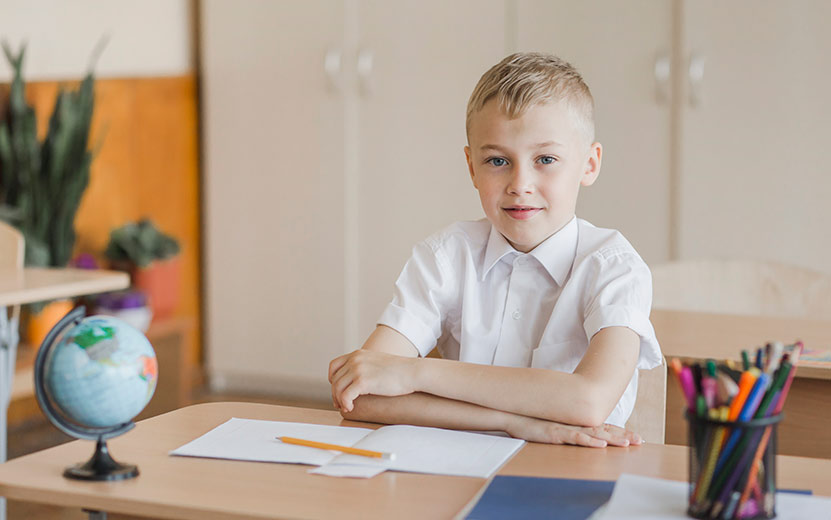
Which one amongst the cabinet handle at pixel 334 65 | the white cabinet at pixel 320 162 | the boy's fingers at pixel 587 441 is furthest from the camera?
the cabinet handle at pixel 334 65

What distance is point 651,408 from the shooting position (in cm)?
165

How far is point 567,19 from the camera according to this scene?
12.8 feet

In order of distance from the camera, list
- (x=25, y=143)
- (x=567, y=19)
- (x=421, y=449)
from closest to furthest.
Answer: (x=421, y=449)
(x=25, y=143)
(x=567, y=19)

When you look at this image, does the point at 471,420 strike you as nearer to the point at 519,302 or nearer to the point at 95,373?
the point at 519,302

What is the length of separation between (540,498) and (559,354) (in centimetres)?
55

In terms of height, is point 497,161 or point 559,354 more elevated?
point 497,161

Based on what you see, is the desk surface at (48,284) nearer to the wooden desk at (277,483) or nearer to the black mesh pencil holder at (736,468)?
the wooden desk at (277,483)

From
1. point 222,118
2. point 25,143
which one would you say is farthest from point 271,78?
point 25,143

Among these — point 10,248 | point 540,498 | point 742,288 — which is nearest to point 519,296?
point 540,498

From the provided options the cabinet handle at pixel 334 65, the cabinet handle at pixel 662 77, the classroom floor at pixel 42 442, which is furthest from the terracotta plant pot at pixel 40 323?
the cabinet handle at pixel 662 77

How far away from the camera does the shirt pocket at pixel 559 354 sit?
1642 mm

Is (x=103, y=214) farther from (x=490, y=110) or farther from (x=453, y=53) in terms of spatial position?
(x=490, y=110)

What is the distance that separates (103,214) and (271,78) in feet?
2.85

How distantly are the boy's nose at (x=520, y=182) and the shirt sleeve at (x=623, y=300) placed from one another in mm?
151
